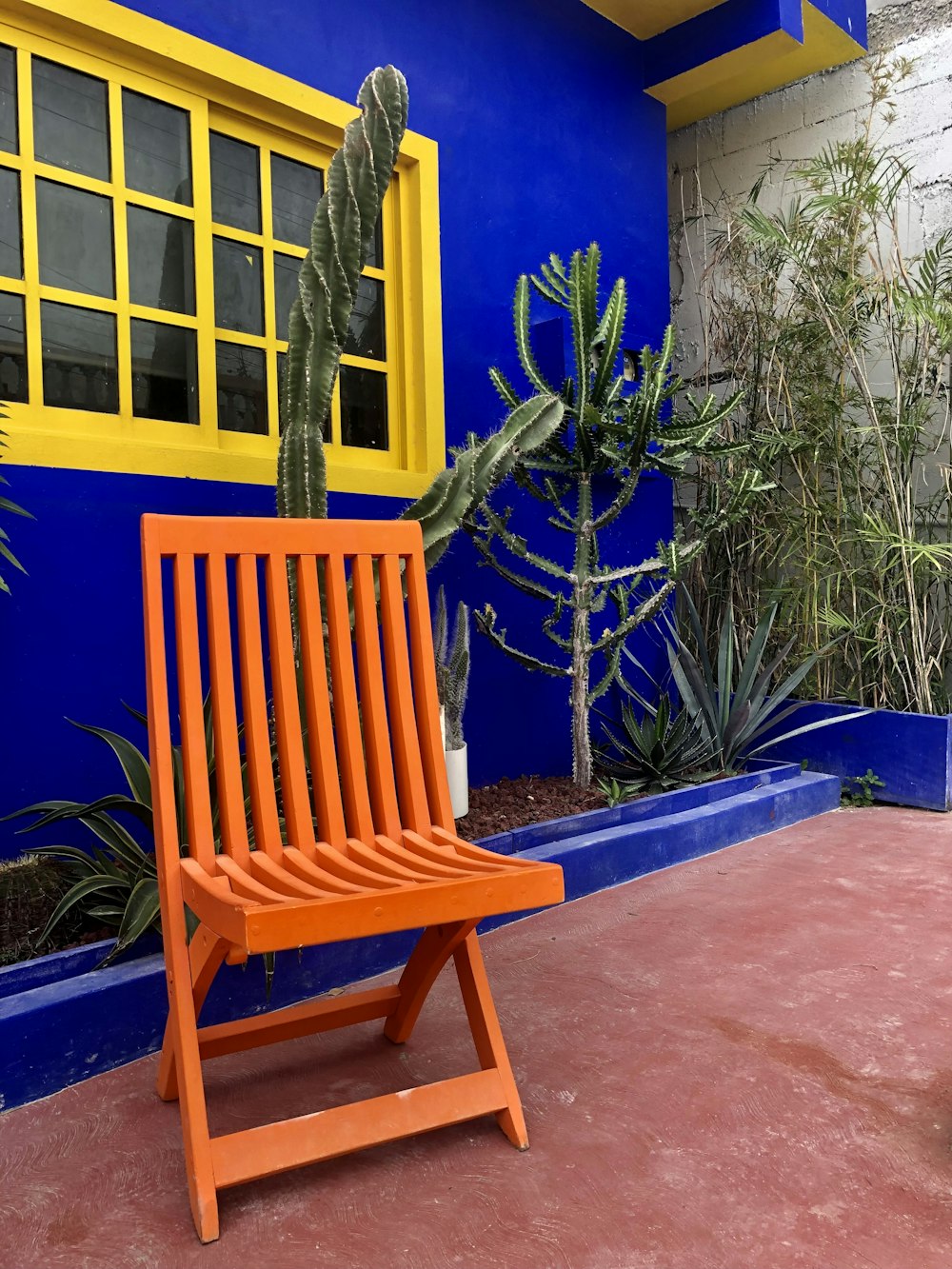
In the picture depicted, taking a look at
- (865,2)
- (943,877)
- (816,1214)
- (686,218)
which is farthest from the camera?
A: (686,218)

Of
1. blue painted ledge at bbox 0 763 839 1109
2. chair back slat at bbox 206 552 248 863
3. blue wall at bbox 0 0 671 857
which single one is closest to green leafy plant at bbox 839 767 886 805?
blue painted ledge at bbox 0 763 839 1109

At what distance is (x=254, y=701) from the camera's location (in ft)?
6.15

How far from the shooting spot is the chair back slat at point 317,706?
73.4 inches

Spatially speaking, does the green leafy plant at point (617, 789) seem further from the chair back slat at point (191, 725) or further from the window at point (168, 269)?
the chair back slat at point (191, 725)

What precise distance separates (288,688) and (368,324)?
204 centimetres

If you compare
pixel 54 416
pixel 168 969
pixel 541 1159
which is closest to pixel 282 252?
pixel 54 416

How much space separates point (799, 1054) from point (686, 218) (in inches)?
181

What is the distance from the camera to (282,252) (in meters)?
3.21

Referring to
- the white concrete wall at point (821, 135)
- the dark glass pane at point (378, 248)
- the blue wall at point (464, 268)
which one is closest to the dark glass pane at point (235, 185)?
the blue wall at point (464, 268)

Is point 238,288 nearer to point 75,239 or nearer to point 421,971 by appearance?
point 75,239

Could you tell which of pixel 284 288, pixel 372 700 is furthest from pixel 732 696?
pixel 372 700

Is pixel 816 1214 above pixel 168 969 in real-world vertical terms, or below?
below

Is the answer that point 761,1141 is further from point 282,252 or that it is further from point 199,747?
point 282,252

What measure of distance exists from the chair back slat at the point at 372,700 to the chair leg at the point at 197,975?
15.6 inches
